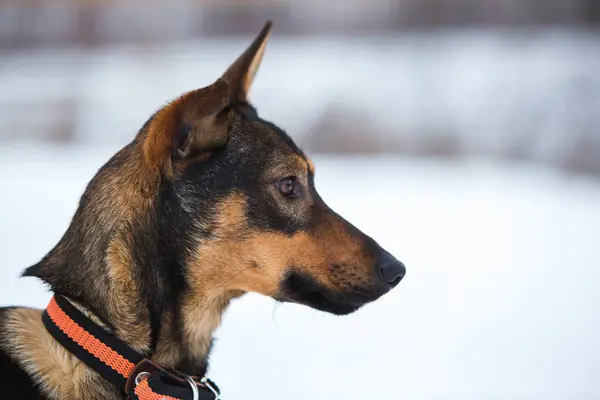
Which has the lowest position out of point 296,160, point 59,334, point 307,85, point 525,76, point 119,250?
point 59,334

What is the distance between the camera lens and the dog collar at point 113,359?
2.24 metres

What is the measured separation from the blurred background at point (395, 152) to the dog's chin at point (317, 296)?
1816 mm

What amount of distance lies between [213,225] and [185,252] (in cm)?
13

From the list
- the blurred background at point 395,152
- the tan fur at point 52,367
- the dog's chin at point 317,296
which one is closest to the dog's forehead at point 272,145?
the dog's chin at point 317,296

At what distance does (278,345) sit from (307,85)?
667cm

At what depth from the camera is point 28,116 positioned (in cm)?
1112

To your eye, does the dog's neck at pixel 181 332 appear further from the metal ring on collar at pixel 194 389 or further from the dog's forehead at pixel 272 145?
the dog's forehead at pixel 272 145

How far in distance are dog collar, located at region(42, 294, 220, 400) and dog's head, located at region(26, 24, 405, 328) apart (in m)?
0.10

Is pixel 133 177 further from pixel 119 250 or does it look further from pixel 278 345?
pixel 278 345

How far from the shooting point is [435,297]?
18.5ft

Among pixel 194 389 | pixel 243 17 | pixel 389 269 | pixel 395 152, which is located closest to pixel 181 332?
pixel 194 389

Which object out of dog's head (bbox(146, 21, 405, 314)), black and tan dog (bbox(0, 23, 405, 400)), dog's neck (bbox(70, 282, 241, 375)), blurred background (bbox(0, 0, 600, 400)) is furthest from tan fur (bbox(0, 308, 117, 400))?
blurred background (bbox(0, 0, 600, 400))

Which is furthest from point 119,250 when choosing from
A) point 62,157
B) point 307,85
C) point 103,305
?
point 307,85

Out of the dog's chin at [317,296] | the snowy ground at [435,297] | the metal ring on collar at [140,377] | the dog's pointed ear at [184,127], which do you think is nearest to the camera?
the metal ring on collar at [140,377]
